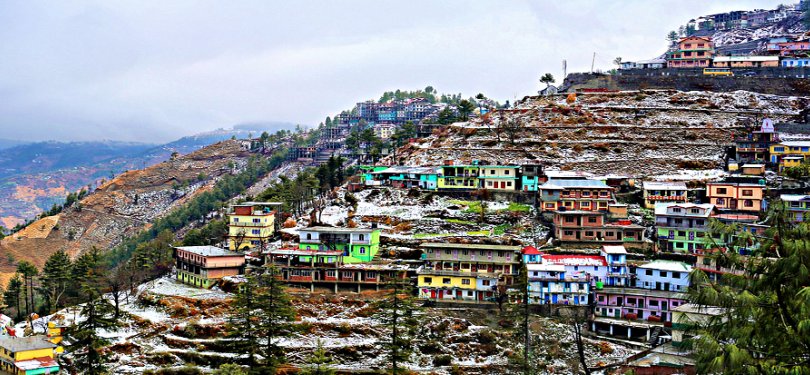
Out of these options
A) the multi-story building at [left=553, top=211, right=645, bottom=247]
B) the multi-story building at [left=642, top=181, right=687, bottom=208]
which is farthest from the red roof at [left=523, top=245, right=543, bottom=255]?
the multi-story building at [left=642, top=181, right=687, bottom=208]

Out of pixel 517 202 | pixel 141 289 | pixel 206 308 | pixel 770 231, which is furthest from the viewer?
pixel 517 202

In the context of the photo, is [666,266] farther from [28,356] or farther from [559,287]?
[28,356]

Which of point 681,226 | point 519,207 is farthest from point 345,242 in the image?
point 681,226

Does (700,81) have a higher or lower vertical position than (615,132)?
higher

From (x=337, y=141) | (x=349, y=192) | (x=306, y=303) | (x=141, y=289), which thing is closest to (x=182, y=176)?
(x=337, y=141)

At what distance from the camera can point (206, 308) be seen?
53094mm

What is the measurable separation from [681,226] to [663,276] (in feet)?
27.9

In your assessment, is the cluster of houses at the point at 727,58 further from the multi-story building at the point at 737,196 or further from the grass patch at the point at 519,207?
the grass patch at the point at 519,207

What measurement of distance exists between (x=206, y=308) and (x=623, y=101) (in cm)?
6373

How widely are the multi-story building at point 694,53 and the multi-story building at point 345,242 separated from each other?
64.2m

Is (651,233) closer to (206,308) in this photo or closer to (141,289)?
(206,308)

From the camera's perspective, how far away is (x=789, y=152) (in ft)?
240

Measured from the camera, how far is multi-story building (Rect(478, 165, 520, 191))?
2869 inches

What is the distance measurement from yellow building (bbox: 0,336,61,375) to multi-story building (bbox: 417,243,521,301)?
24574mm
